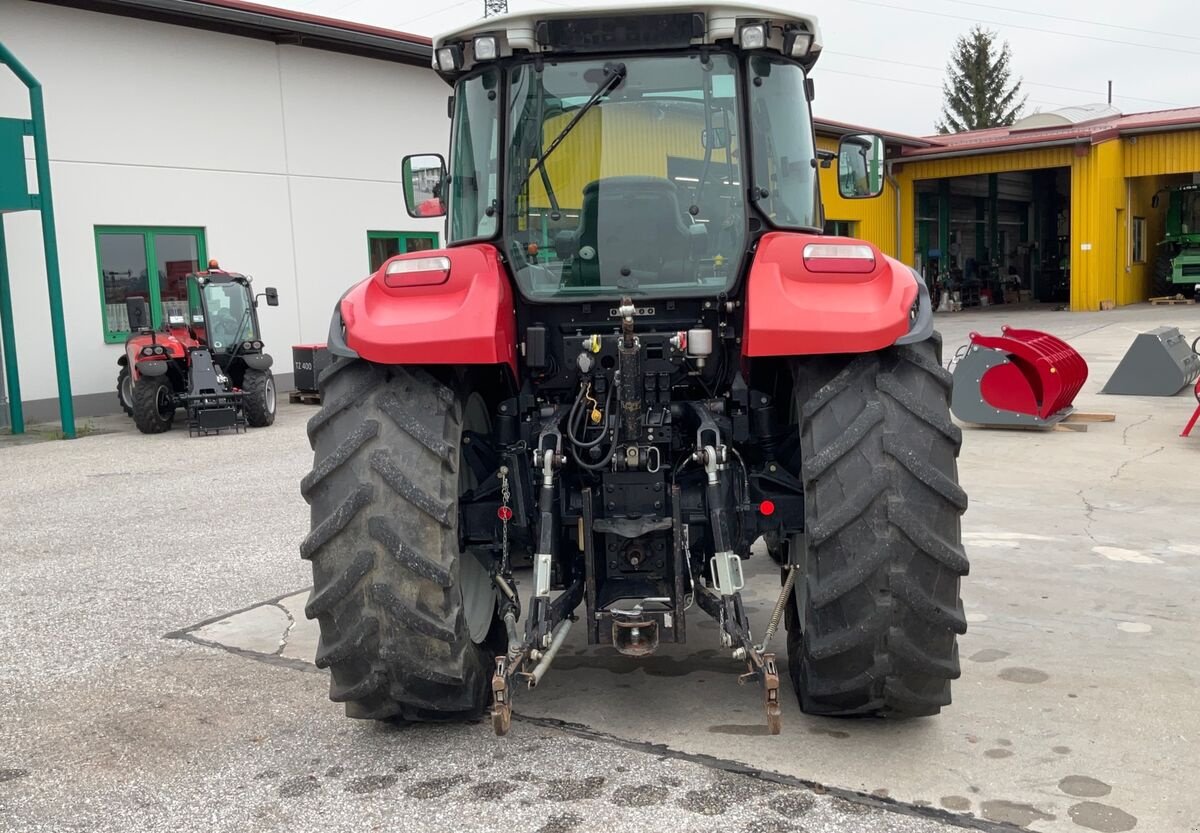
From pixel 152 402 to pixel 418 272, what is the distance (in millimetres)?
9957

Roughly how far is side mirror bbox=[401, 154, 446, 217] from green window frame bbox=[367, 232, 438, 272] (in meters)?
13.5

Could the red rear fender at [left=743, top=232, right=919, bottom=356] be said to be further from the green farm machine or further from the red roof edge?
the green farm machine

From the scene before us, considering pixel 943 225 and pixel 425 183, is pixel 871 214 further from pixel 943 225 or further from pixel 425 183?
pixel 425 183

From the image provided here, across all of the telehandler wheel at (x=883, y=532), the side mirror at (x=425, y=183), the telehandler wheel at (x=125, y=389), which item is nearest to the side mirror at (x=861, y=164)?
the telehandler wheel at (x=883, y=532)

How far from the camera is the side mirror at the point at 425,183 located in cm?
456

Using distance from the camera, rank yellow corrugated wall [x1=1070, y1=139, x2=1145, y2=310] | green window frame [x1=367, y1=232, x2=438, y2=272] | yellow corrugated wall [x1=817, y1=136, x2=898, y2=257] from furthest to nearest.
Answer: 1. yellow corrugated wall [x1=817, y1=136, x2=898, y2=257]
2. yellow corrugated wall [x1=1070, y1=139, x2=1145, y2=310]
3. green window frame [x1=367, y1=232, x2=438, y2=272]

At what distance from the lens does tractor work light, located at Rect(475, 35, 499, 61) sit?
376 cm

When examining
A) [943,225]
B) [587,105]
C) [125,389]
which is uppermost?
[943,225]

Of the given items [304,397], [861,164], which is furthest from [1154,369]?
[304,397]

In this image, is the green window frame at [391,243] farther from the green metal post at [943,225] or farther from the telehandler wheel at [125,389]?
the green metal post at [943,225]

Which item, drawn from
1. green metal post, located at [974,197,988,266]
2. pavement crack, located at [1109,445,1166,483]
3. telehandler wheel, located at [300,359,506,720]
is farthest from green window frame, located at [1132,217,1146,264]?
telehandler wheel, located at [300,359,506,720]

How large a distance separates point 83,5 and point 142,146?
182 cm

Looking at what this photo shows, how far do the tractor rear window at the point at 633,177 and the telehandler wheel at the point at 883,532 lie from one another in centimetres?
68

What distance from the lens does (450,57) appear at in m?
3.95
